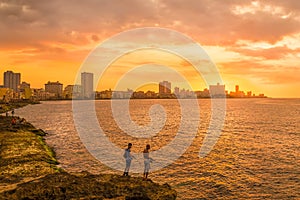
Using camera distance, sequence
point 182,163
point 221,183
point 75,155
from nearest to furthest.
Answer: point 221,183 < point 182,163 < point 75,155

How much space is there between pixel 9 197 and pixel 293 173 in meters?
32.0

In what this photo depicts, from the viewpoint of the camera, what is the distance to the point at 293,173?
33.2 metres

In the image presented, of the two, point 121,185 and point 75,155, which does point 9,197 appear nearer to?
point 121,185

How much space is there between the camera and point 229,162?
39.7 metres

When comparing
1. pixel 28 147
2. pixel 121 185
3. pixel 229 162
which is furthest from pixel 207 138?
pixel 121 185

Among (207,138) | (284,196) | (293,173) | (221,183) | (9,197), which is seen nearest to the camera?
(9,197)

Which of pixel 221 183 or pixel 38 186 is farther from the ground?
pixel 38 186

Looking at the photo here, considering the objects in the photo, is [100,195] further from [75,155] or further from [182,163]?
[75,155]

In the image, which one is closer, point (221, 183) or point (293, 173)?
point (221, 183)

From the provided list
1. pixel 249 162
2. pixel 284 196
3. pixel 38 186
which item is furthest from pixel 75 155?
pixel 284 196

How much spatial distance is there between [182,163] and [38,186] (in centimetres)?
2291

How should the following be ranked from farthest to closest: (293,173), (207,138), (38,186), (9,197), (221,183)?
(207,138), (293,173), (221,183), (38,186), (9,197)

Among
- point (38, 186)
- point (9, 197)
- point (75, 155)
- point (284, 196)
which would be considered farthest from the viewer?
point (75, 155)

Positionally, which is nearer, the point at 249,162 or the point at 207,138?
the point at 249,162
